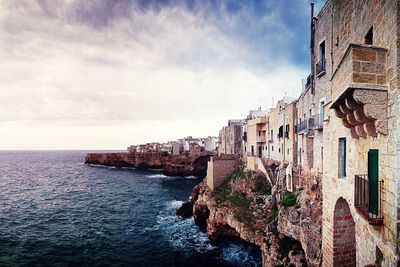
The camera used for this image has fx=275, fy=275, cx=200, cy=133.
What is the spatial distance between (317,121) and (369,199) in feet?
39.2

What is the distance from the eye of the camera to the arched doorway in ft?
28.4

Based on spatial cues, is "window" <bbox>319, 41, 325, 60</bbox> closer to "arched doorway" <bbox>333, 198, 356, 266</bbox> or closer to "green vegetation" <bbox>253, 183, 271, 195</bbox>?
"arched doorway" <bbox>333, 198, 356, 266</bbox>

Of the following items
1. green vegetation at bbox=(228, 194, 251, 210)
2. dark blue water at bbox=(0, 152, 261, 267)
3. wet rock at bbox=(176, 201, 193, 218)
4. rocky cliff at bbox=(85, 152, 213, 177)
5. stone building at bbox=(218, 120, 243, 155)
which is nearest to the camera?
dark blue water at bbox=(0, 152, 261, 267)

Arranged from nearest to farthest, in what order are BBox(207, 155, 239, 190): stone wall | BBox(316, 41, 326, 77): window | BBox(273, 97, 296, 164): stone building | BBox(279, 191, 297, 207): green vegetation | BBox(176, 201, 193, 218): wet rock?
BBox(316, 41, 326, 77): window
BBox(279, 191, 297, 207): green vegetation
BBox(273, 97, 296, 164): stone building
BBox(207, 155, 239, 190): stone wall
BBox(176, 201, 193, 218): wet rock

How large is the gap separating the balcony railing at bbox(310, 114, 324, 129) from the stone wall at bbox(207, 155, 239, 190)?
16.5 metres

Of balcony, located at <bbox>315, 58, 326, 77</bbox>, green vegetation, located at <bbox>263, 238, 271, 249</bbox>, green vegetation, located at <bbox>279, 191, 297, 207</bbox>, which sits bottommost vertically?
green vegetation, located at <bbox>263, 238, 271, 249</bbox>

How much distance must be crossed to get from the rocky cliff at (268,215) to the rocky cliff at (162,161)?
38.8 metres

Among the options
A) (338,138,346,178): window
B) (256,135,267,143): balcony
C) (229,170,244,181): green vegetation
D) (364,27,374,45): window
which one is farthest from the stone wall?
(364,27,374,45): window

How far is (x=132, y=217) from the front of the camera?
3378 centimetres

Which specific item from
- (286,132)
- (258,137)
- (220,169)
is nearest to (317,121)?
(286,132)

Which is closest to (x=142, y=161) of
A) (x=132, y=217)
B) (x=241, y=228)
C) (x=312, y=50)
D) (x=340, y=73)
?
(x=132, y=217)

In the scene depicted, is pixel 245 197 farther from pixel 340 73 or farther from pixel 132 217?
pixel 340 73

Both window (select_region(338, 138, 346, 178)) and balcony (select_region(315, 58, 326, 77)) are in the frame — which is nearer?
window (select_region(338, 138, 346, 178))

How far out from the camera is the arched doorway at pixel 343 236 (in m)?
8.65
